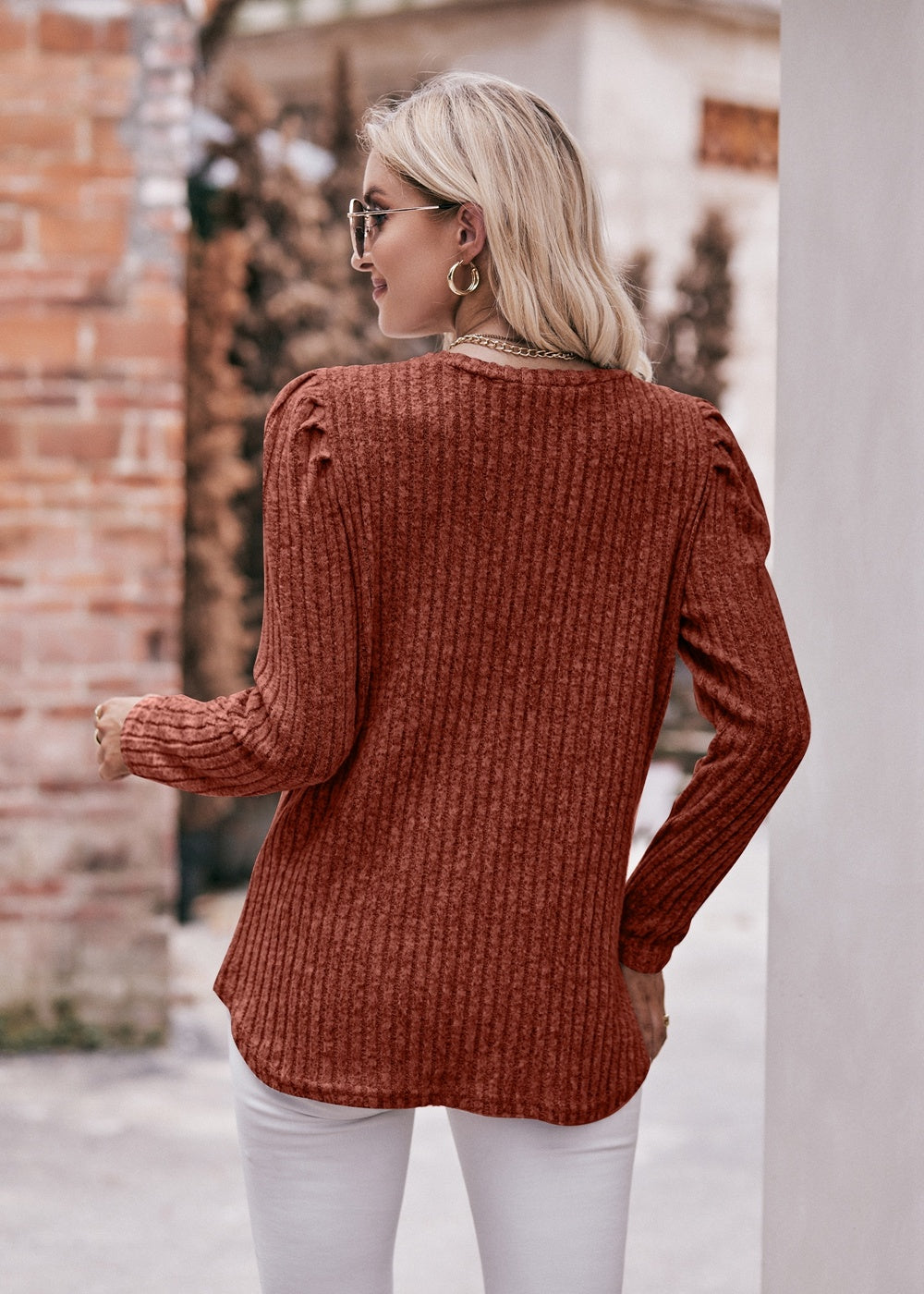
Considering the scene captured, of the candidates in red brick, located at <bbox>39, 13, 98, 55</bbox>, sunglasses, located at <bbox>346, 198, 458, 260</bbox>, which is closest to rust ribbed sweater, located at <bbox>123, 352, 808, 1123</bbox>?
sunglasses, located at <bbox>346, 198, 458, 260</bbox>

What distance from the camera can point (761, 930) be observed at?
179 inches

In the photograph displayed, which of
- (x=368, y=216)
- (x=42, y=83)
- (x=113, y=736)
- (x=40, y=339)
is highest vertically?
(x=42, y=83)

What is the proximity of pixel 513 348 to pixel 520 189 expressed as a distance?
12 centimetres

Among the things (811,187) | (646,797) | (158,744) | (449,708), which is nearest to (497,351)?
(449,708)

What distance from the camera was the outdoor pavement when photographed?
94.0 inches

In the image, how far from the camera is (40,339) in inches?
131

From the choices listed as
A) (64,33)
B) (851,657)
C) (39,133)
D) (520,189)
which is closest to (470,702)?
(520,189)

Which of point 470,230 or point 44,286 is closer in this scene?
point 470,230

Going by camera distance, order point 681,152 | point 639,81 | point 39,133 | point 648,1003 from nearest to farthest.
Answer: point 648,1003
point 39,133
point 639,81
point 681,152

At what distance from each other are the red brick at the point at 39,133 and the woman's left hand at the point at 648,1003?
2751 millimetres

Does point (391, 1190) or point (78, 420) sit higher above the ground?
point (78, 420)

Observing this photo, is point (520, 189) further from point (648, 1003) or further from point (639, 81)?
point (639, 81)

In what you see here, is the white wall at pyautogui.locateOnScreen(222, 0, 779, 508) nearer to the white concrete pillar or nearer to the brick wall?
the brick wall

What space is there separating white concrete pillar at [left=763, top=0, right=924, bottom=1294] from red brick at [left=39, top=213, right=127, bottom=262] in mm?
2055
